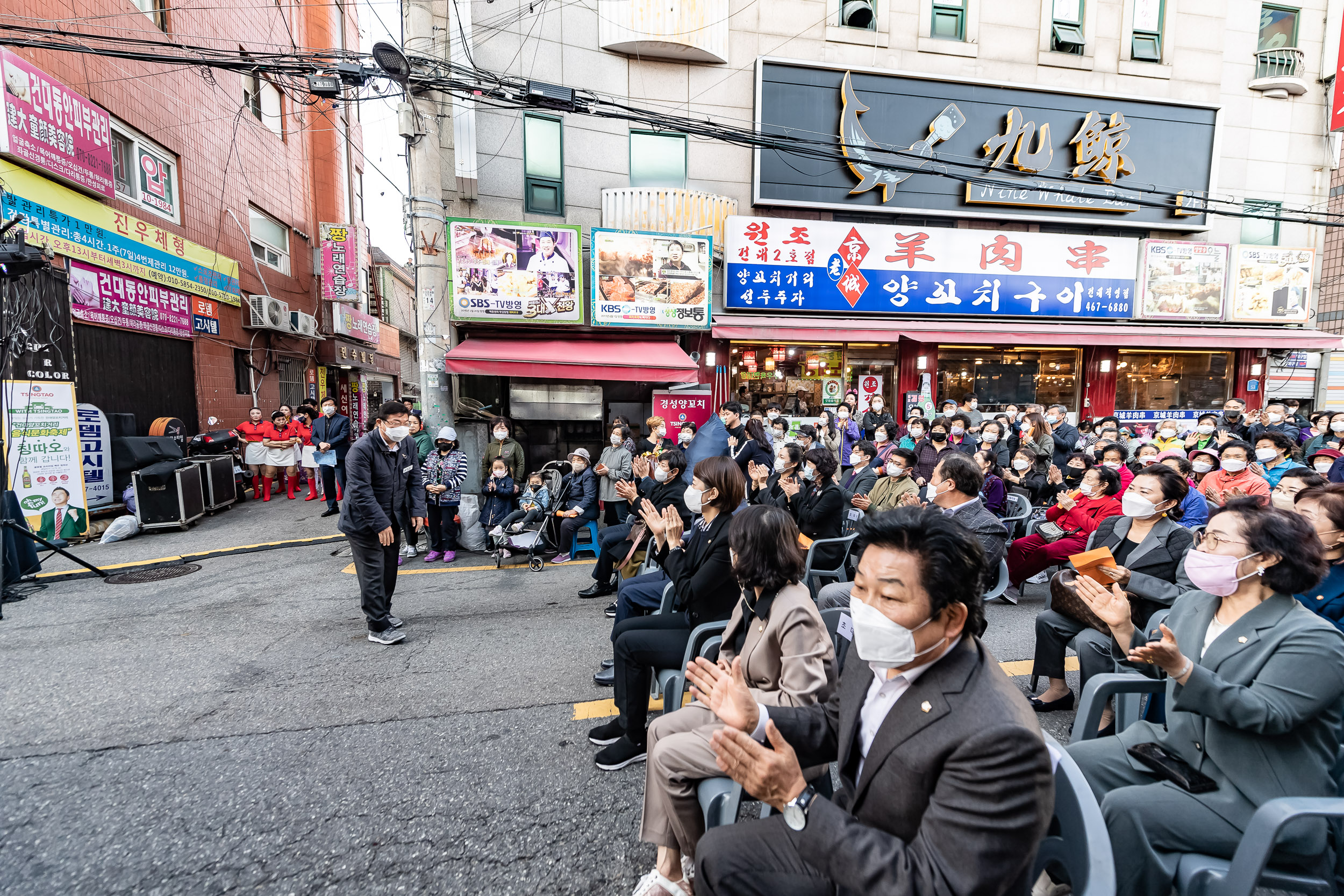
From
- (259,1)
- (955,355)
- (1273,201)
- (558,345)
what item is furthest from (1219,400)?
(259,1)

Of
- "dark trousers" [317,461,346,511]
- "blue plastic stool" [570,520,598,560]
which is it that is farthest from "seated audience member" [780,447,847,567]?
"dark trousers" [317,461,346,511]

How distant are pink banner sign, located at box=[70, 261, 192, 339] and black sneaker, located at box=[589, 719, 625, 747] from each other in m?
10.6

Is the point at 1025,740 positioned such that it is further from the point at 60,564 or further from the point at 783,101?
the point at 783,101

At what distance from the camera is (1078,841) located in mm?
1468

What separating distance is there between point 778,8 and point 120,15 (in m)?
11.9

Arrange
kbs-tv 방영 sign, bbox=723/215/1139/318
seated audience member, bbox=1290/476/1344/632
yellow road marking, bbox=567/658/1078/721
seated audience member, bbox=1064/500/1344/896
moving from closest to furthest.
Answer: seated audience member, bbox=1064/500/1344/896 < seated audience member, bbox=1290/476/1344/632 < yellow road marking, bbox=567/658/1078/721 < kbs-tv 방영 sign, bbox=723/215/1139/318

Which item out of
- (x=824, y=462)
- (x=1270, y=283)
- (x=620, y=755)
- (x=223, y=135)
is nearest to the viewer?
(x=620, y=755)

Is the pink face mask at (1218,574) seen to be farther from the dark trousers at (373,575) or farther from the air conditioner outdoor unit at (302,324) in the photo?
the air conditioner outdoor unit at (302,324)

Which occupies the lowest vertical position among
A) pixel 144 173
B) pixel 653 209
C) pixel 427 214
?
pixel 427 214

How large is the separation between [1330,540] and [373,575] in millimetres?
6104

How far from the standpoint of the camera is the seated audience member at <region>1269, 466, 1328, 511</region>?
3.39 meters

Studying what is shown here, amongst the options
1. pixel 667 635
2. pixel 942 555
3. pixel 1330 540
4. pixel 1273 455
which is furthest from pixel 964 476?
pixel 1273 455

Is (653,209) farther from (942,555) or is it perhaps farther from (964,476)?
(942,555)

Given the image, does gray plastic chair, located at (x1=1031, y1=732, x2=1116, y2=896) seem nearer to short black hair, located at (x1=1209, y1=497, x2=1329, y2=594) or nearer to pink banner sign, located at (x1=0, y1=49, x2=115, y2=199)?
short black hair, located at (x1=1209, y1=497, x2=1329, y2=594)
